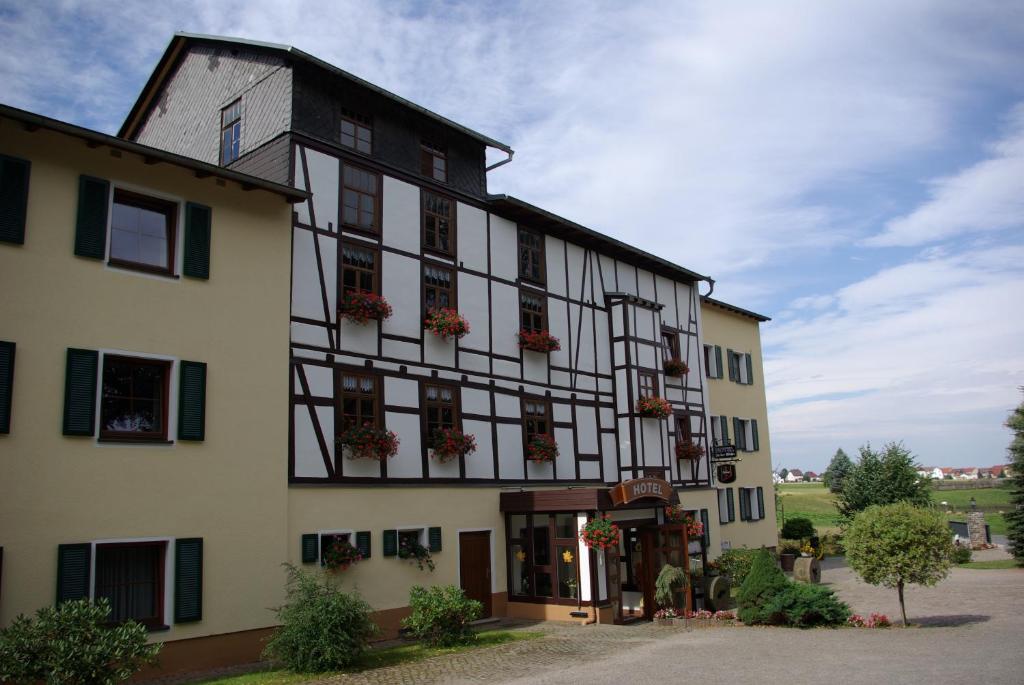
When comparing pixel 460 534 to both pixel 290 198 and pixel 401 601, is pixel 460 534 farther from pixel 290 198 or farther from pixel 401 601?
pixel 290 198

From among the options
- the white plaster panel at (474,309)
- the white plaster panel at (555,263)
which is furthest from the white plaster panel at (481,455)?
the white plaster panel at (555,263)

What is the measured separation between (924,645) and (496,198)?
13.3 meters

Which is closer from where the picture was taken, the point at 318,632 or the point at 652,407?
the point at 318,632

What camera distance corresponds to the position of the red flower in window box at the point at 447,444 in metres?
18.4

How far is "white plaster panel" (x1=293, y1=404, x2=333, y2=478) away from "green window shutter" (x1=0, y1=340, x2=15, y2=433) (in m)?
4.94

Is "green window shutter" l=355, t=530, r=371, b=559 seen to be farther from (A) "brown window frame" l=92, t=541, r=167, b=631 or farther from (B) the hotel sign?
(B) the hotel sign

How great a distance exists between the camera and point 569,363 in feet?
74.5

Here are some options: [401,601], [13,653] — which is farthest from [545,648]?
[13,653]

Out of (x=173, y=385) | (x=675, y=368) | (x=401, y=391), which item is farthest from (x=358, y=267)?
(x=675, y=368)

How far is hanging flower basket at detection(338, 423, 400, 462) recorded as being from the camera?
16.5 meters

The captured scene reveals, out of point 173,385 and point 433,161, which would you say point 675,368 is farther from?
point 173,385

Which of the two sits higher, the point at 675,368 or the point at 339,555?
the point at 675,368

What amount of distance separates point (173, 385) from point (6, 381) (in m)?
2.53

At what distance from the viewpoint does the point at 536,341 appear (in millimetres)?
21281
